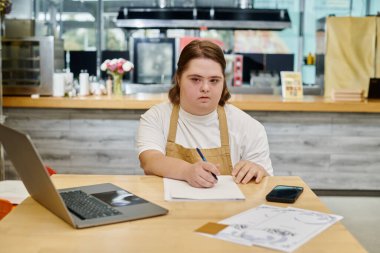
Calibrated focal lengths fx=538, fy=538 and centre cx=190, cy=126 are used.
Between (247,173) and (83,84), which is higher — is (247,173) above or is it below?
below

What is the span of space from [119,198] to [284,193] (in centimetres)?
55

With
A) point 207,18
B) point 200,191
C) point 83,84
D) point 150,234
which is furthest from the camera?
point 207,18

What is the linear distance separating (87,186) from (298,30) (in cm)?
796

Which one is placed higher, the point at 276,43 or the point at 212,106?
the point at 276,43

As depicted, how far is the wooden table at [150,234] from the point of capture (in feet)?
4.35

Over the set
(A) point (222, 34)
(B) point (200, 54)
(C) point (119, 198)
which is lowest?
(C) point (119, 198)

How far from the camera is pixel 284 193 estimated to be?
182 centimetres

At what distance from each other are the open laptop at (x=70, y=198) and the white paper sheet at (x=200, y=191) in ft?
0.46

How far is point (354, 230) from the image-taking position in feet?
13.9

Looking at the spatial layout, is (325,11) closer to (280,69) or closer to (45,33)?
(280,69)

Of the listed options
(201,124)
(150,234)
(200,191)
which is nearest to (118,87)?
(201,124)

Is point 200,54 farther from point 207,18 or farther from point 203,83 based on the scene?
point 207,18

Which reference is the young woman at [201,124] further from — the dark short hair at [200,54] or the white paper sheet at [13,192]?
the white paper sheet at [13,192]

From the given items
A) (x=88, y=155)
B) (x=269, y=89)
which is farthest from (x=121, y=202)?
(x=269, y=89)
